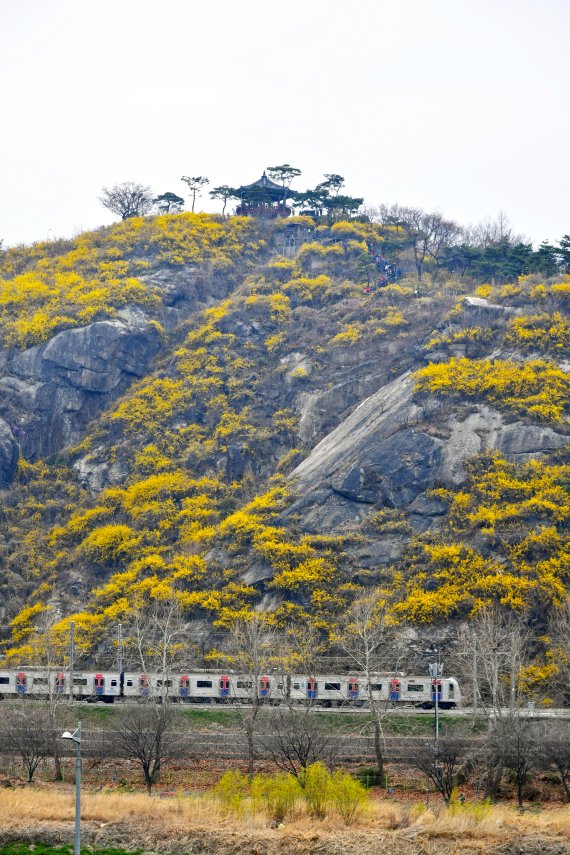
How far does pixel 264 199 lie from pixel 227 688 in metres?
75.0

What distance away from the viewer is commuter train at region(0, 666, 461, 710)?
66.2 metres

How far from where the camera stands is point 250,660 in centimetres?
6731

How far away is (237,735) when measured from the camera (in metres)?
62.1

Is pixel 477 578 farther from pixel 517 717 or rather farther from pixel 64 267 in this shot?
pixel 64 267

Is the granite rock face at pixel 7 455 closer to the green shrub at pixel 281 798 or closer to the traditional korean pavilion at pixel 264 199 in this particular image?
the traditional korean pavilion at pixel 264 199

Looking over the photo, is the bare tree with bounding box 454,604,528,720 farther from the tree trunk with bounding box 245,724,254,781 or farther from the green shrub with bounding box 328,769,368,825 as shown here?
the green shrub with bounding box 328,769,368,825

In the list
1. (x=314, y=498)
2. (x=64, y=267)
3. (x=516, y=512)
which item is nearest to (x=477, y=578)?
(x=516, y=512)

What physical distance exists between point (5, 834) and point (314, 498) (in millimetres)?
42885

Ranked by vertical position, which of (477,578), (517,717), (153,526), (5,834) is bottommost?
(5,834)

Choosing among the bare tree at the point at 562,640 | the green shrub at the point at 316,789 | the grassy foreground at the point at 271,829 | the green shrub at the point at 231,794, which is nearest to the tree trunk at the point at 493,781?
the grassy foreground at the point at 271,829

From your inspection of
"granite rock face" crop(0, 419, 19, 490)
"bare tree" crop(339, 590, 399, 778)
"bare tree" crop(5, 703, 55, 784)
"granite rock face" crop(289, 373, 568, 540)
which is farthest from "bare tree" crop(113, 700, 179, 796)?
"granite rock face" crop(0, 419, 19, 490)

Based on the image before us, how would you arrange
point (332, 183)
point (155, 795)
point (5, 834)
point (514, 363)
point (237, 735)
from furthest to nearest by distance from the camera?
point (332, 183)
point (514, 363)
point (237, 735)
point (155, 795)
point (5, 834)

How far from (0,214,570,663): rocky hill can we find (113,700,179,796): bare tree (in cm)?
1773

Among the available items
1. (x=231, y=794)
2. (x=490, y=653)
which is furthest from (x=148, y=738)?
(x=490, y=653)
